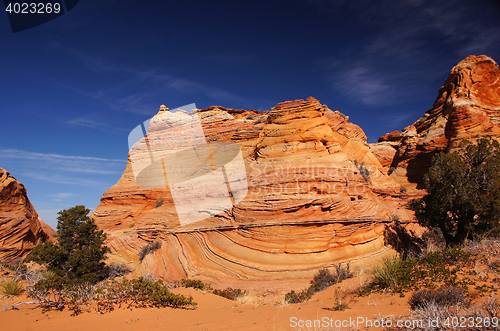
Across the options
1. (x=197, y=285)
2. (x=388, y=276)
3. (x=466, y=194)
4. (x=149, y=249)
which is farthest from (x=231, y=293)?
(x=466, y=194)

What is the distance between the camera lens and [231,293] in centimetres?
919

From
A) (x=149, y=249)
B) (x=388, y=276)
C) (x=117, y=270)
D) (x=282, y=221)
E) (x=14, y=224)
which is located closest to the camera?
(x=388, y=276)

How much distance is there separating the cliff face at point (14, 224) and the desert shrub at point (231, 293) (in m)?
15.5

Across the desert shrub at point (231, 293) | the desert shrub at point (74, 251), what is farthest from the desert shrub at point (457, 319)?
the desert shrub at point (74, 251)

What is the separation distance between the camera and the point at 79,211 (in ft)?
44.8

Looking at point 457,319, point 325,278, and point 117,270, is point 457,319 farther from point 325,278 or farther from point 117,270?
point 117,270

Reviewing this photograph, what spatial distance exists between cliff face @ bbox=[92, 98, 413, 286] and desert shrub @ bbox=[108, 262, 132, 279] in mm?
711

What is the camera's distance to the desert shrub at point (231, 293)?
8.79m

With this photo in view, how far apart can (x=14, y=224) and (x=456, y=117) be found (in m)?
38.1

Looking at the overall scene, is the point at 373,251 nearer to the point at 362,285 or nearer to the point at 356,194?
the point at 356,194

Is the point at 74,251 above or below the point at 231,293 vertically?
above

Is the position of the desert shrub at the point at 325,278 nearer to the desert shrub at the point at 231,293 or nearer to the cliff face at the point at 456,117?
the desert shrub at the point at 231,293

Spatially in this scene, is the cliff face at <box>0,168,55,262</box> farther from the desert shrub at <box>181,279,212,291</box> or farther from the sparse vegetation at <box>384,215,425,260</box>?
the sparse vegetation at <box>384,215,425,260</box>

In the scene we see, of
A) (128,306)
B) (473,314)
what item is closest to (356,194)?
(473,314)
